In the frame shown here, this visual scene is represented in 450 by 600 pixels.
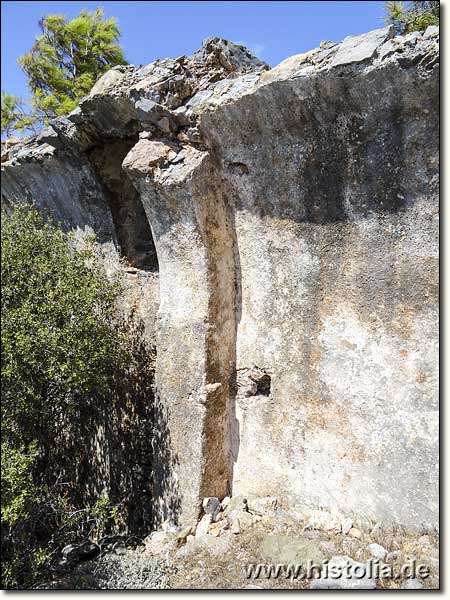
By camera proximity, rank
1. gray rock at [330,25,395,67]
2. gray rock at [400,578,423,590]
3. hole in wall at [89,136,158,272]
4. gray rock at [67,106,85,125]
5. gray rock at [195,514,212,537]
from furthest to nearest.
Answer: hole in wall at [89,136,158,272]
gray rock at [67,106,85,125]
gray rock at [195,514,212,537]
gray rock at [330,25,395,67]
gray rock at [400,578,423,590]

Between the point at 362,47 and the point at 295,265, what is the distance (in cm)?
208

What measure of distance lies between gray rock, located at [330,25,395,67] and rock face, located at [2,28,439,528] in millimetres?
15

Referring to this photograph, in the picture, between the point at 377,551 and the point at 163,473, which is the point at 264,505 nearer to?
the point at 163,473

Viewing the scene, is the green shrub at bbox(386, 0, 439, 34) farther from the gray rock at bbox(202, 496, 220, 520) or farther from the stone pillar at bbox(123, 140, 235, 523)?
the gray rock at bbox(202, 496, 220, 520)

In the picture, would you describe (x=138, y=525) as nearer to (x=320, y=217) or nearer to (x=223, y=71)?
(x=320, y=217)

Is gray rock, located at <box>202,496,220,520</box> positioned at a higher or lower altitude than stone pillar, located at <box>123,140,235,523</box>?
lower

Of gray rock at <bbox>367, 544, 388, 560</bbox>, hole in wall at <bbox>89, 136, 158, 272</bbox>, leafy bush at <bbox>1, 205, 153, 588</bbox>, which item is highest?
hole in wall at <bbox>89, 136, 158, 272</bbox>

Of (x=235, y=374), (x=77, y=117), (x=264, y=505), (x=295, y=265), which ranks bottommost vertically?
(x=264, y=505)

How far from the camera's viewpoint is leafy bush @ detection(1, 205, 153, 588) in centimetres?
526

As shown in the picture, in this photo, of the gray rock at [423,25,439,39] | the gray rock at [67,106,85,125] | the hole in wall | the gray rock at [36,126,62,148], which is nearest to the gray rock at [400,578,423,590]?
the gray rock at [423,25,439,39]

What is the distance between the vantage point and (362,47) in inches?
186

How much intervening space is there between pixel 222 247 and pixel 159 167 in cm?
109

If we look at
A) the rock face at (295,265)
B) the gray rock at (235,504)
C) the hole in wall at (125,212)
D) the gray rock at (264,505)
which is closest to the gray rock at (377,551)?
the rock face at (295,265)

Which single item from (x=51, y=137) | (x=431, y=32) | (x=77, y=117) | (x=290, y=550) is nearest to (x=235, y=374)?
(x=290, y=550)
